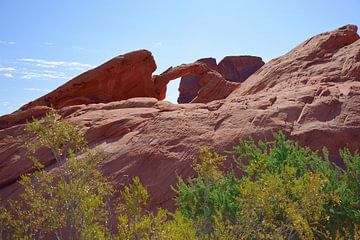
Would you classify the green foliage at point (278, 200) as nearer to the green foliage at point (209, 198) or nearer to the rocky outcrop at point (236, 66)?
the green foliage at point (209, 198)

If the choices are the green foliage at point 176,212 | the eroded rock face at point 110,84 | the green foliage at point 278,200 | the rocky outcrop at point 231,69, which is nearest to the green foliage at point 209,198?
the green foliage at point 278,200

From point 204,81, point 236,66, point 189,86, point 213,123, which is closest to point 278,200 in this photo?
point 213,123

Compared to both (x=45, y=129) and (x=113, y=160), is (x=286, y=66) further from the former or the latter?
(x=45, y=129)

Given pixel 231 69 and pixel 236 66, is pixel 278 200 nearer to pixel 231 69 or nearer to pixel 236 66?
pixel 236 66

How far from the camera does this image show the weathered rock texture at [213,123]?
15.1 m

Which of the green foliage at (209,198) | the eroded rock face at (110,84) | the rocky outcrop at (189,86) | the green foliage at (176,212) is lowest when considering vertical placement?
the rocky outcrop at (189,86)

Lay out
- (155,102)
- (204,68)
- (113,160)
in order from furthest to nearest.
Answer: (204,68), (155,102), (113,160)

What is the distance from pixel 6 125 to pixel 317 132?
12609 millimetres

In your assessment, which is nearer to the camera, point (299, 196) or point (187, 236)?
point (187, 236)

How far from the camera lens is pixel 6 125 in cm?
2031

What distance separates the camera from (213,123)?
16.2 m

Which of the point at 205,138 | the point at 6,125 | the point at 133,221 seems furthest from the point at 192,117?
the point at 133,221

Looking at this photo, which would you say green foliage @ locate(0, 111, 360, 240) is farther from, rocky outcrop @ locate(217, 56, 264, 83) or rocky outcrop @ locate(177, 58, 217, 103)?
rocky outcrop @ locate(217, 56, 264, 83)

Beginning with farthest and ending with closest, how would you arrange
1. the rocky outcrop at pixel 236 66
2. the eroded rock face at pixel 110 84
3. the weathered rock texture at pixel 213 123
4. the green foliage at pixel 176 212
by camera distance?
the rocky outcrop at pixel 236 66
the eroded rock face at pixel 110 84
the weathered rock texture at pixel 213 123
the green foliage at pixel 176 212
